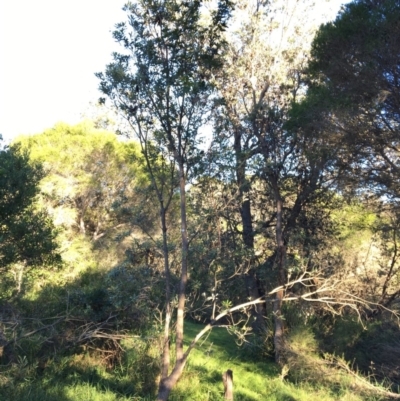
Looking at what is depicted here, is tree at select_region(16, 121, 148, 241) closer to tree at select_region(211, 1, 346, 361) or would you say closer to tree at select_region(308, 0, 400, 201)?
tree at select_region(211, 1, 346, 361)

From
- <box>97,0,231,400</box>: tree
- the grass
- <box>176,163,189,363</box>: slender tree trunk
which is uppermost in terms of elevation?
<box>97,0,231,400</box>: tree

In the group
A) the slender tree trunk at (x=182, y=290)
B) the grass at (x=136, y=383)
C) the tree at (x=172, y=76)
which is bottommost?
the grass at (x=136, y=383)

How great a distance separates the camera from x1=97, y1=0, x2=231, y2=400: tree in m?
7.22

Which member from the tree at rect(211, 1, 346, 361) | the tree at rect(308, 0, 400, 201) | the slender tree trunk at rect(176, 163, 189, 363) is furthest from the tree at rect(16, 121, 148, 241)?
the slender tree trunk at rect(176, 163, 189, 363)

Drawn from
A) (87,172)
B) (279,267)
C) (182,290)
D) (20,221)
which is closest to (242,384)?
(279,267)

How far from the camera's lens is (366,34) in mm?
8453

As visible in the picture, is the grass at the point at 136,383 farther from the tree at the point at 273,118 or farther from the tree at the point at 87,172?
the tree at the point at 87,172

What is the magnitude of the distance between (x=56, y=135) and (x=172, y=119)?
46.2ft

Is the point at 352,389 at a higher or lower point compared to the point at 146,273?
lower

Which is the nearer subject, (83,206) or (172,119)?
(172,119)

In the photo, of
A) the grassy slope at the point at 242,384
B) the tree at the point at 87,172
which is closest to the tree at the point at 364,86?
the grassy slope at the point at 242,384

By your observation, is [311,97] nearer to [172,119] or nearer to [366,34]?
[366,34]

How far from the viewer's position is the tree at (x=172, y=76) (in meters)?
7.22

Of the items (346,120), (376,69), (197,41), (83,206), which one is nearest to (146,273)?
(197,41)
